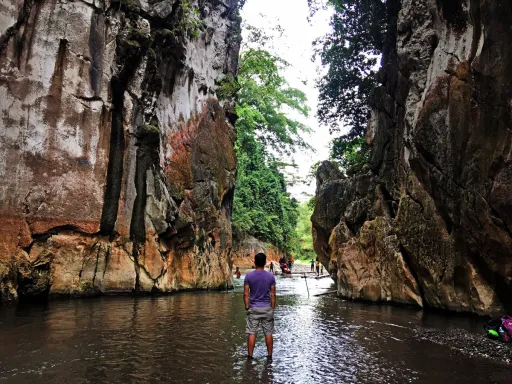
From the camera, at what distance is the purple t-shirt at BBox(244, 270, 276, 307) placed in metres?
6.10

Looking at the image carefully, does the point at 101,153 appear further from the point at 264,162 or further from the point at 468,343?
the point at 264,162

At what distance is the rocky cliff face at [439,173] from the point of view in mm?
8500

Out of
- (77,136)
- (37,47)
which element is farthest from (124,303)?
(37,47)

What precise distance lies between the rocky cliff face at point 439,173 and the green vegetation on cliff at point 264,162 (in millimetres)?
20306

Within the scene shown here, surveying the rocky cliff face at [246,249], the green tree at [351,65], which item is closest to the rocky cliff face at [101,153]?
the green tree at [351,65]

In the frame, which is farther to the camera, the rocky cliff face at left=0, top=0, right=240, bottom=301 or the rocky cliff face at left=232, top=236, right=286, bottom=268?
the rocky cliff face at left=232, top=236, right=286, bottom=268

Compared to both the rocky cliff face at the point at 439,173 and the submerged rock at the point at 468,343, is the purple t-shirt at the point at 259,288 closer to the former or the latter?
the submerged rock at the point at 468,343

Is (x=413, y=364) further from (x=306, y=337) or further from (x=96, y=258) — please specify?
A: (x=96, y=258)

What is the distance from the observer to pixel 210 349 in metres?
6.55

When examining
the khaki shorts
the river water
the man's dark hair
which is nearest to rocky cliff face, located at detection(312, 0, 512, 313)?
the river water

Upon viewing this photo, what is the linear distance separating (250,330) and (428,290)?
7586mm

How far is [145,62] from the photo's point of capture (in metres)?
15.3

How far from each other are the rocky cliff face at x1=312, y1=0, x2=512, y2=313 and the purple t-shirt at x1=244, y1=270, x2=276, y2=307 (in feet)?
17.2

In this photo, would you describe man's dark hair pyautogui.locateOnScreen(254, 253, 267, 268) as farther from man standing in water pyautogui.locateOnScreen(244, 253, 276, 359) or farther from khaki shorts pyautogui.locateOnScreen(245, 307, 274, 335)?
khaki shorts pyautogui.locateOnScreen(245, 307, 274, 335)
